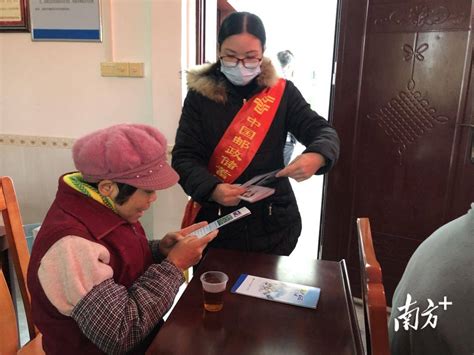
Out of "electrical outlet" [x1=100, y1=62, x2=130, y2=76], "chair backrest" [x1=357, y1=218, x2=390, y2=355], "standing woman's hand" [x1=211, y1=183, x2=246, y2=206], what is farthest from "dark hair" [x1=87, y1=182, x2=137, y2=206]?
"electrical outlet" [x1=100, y1=62, x2=130, y2=76]

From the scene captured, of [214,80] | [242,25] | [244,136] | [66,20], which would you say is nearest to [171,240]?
[244,136]

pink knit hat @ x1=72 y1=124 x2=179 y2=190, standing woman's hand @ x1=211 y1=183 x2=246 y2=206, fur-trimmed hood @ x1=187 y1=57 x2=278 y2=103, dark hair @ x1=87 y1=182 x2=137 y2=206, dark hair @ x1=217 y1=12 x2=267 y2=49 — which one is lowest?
standing woman's hand @ x1=211 y1=183 x2=246 y2=206

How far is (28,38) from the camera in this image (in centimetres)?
232

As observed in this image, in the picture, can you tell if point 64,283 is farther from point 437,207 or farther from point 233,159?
point 437,207

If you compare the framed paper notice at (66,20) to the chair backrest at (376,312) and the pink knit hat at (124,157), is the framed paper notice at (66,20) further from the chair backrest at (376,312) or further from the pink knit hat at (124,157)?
the chair backrest at (376,312)

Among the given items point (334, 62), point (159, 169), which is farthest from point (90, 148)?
point (334, 62)

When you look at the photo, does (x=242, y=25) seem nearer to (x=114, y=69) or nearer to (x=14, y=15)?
(x=114, y=69)

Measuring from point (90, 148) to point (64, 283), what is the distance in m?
0.29

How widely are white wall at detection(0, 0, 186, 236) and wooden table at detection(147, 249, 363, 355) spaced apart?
4.20ft

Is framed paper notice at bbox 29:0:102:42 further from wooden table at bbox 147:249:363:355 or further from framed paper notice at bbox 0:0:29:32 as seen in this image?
wooden table at bbox 147:249:363:355

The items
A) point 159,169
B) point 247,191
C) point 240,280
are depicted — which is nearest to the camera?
point 159,169

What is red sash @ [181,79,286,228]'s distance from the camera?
4.92ft

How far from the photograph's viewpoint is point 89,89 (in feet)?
7.55

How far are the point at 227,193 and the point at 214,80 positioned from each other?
45cm
